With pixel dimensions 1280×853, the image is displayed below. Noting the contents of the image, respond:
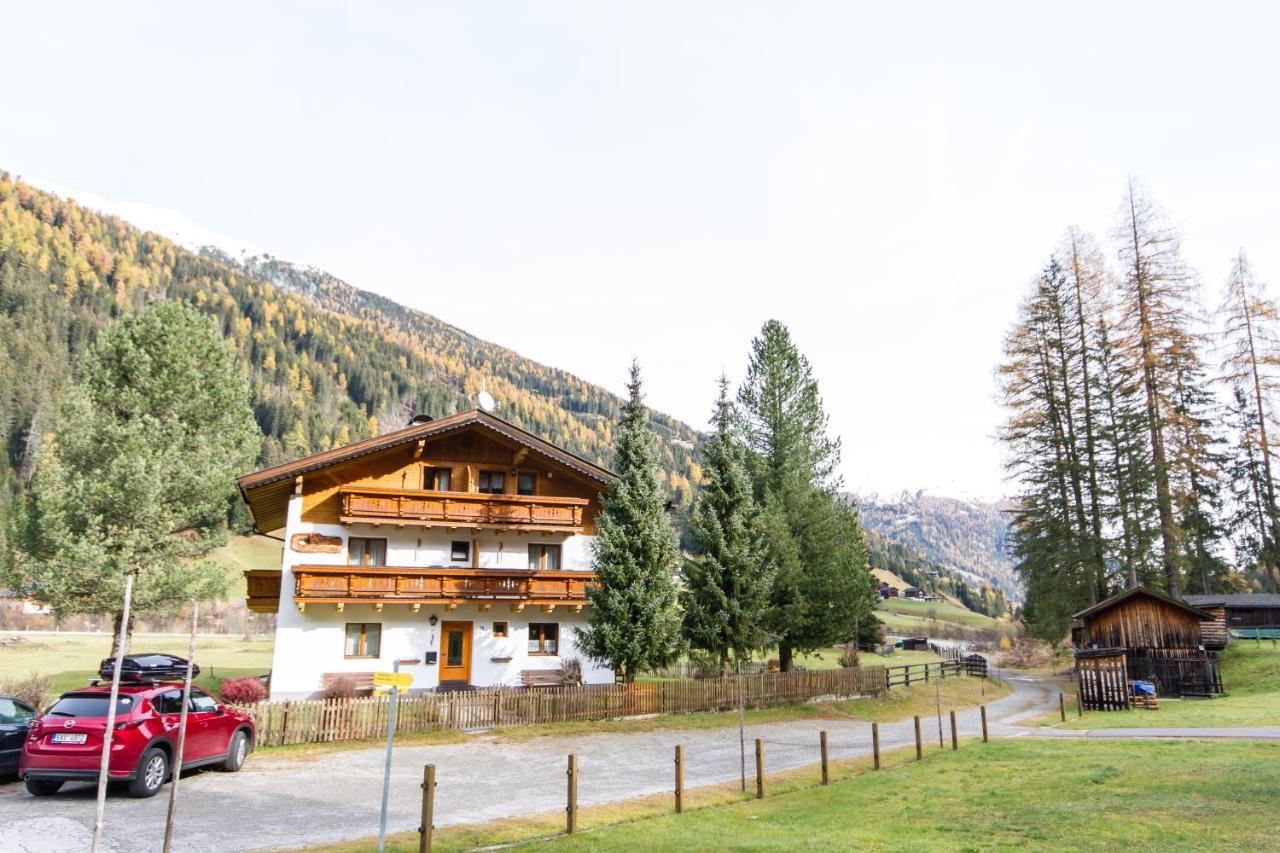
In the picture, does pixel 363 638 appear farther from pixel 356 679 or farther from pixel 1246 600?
pixel 1246 600

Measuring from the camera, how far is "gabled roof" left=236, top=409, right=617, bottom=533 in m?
29.1

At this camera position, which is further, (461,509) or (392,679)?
(461,509)

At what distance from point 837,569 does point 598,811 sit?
23341mm

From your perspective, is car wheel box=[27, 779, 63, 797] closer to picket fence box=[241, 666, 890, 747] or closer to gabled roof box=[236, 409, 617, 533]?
picket fence box=[241, 666, 890, 747]

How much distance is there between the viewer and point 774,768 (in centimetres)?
1914

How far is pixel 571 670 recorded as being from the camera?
31.4 meters

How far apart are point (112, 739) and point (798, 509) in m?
28.5

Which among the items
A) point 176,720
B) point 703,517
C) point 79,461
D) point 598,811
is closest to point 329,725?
point 176,720

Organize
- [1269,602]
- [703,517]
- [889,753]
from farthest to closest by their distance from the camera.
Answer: [1269,602] → [703,517] → [889,753]

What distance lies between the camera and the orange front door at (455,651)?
30.9m

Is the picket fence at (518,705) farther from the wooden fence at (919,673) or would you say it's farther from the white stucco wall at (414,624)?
the wooden fence at (919,673)

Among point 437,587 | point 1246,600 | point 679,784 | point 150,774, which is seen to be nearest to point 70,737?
point 150,774


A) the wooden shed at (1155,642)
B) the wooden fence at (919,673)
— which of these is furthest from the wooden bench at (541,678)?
the wooden shed at (1155,642)

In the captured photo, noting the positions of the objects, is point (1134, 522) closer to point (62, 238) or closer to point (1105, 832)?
point (1105, 832)
